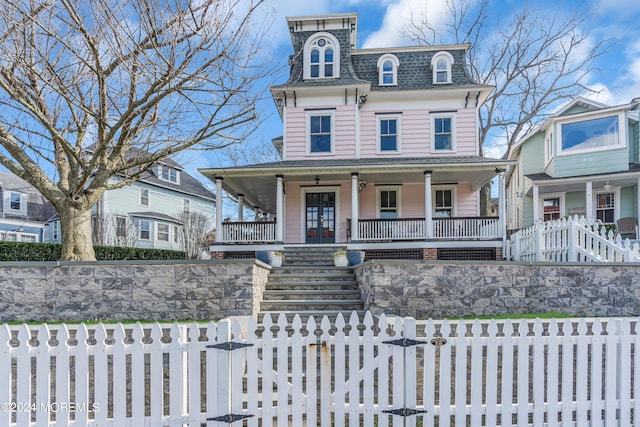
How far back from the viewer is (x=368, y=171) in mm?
11133

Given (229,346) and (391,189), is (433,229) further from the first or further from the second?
(229,346)

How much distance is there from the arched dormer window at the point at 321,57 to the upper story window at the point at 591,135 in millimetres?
9306

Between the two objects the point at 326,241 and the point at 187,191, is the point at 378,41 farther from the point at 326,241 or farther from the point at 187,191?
the point at 187,191

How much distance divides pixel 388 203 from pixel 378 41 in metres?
6.89

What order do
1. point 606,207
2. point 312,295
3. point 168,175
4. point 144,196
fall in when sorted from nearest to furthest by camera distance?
point 312,295, point 606,207, point 144,196, point 168,175

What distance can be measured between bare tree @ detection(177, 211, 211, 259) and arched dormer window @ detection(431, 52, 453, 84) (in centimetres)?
1480

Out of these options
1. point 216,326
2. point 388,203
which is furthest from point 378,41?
point 216,326

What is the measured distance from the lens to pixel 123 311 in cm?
606

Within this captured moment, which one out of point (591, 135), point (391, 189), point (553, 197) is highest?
point (591, 135)

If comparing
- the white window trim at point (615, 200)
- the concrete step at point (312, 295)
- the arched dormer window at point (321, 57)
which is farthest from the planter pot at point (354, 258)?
the white window trim at point (615, 200)

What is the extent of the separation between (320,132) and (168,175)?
15296 mm

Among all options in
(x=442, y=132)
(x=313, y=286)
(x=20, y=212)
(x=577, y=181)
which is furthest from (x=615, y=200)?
(x=20, y=212)

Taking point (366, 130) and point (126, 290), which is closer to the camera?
point (126, 290)

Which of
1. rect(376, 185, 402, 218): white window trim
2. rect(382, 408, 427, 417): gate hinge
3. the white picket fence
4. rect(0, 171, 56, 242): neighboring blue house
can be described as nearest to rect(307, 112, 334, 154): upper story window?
rect(376, 185, 402, 218): white window trim
